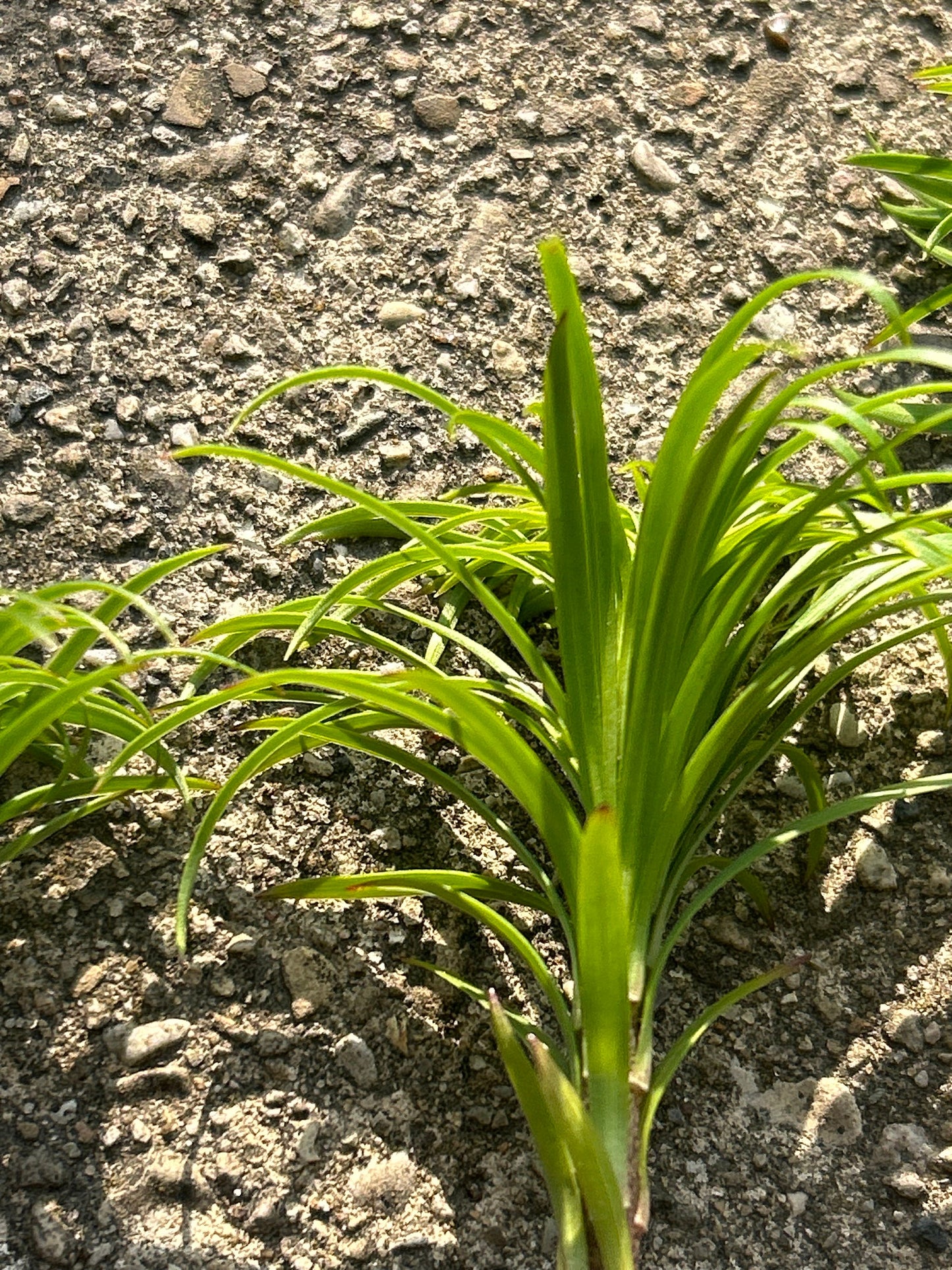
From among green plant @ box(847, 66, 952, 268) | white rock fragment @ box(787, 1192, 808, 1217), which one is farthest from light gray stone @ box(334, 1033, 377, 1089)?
green plant @ box(847, 66, 952, 268)

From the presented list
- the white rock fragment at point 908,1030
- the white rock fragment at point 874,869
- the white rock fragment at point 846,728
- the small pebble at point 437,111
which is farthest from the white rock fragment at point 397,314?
the white rock fragment at point 908,1030

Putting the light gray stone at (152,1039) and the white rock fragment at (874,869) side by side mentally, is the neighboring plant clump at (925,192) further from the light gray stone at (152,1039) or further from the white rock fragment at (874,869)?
the light gray stone at (152,1039)

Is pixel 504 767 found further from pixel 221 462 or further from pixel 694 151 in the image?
pixel 694 151

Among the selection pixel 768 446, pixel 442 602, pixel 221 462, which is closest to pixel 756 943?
pixel 442 602

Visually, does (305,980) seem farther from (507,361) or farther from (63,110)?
(63,110)

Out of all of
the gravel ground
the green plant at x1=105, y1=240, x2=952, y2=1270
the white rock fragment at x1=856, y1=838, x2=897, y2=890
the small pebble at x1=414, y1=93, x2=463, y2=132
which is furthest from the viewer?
the small pebble at x1=414, y1=93, x2=463, y2=132

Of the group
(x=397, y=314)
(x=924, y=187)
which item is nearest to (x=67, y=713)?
(x=397, y=314)

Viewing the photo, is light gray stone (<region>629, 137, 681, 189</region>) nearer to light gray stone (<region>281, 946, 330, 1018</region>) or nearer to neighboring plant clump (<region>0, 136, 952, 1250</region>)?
neighboring plant clump (<region>0, 136, 952, 1250</region>)
